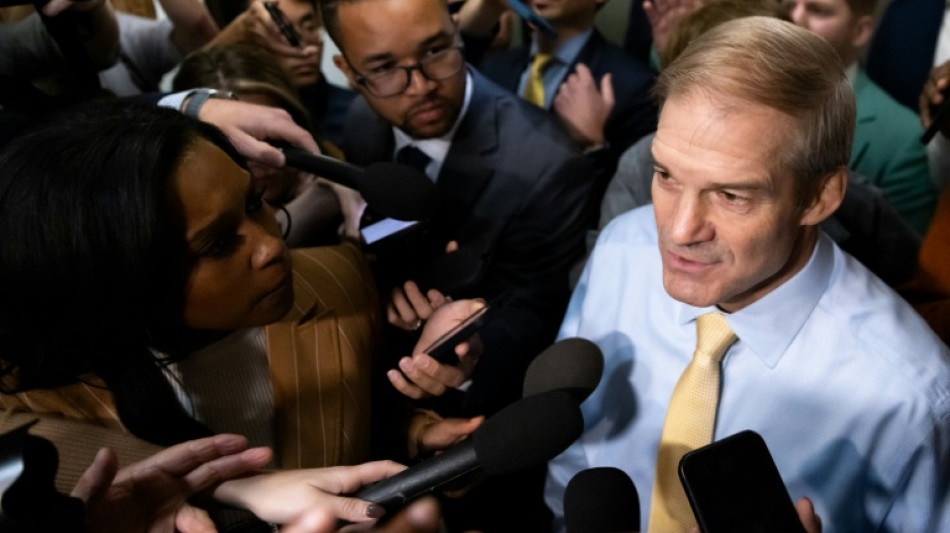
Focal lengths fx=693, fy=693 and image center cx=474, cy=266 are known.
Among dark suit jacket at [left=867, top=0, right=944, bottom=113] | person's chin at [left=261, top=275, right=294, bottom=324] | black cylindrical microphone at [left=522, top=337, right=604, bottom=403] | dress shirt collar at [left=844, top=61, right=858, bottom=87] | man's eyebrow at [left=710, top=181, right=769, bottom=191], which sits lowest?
dark suit jacket at [left=867, top=0, right=944, bottom=113]

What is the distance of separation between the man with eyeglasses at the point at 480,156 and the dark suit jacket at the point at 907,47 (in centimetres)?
139

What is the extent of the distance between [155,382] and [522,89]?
5.52 ft

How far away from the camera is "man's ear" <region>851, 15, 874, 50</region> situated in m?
1.99

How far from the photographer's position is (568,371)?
3.26 ft

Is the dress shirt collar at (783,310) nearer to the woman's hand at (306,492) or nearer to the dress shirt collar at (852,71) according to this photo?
the woman's hand at (306,492)

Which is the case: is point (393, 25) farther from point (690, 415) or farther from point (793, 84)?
point (690, 415)

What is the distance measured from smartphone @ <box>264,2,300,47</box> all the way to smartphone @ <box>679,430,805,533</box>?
197cm

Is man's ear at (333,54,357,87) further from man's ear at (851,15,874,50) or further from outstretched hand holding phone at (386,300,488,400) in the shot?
man's ear at (851,15,874,50)

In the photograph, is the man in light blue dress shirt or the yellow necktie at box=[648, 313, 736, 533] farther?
the yellow necktie at box=[648, 313, 736, 533]

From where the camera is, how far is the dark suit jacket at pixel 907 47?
2346 mm

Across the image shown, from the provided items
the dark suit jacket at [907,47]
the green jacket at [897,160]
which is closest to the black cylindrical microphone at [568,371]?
the green jacket at [897,160]

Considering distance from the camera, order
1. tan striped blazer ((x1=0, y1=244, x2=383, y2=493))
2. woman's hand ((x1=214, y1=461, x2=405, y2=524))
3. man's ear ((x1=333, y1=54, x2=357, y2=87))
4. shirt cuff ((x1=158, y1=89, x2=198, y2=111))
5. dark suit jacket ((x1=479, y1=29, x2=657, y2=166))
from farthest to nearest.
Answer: dark suit jacket ((x1=479, y1=29, x2=657, y2=166)), man's ear ((x1=333, y1=54, x2=357, y2=87)), shirt cuff ((x1=158, y1=89, x2=198, y2=111)), tan striped blazer ((x1=0, y1=244, x2=383, y2=493)), woman's hand ((x1=214, y1=461, x2=405, y2=524))

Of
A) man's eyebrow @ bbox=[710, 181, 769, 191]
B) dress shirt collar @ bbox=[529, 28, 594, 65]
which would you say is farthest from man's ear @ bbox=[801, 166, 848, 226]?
dress shirt collar @ bbox=[529, 28, 594, 65]

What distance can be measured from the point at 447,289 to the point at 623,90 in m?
1.01
